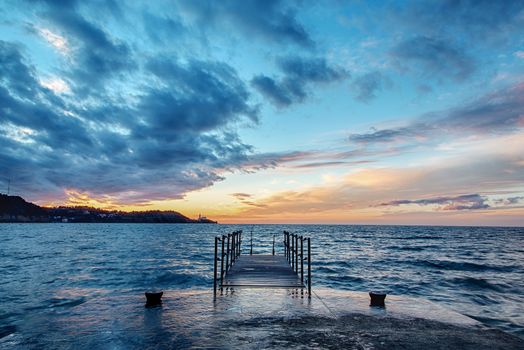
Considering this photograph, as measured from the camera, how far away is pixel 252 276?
16.5 metres

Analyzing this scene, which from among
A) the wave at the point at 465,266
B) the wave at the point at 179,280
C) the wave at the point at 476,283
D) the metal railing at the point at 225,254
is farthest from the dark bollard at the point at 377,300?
the wave at the point at 465,266

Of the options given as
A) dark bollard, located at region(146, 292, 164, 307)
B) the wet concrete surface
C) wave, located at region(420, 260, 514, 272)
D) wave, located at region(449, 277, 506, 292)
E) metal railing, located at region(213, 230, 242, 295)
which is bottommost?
wave, located at region(449, 277, 506, 292)

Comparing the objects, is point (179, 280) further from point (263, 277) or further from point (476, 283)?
point (476, 283)

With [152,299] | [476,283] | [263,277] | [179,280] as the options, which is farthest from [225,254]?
[476,283]

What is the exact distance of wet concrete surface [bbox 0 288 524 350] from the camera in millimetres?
7750

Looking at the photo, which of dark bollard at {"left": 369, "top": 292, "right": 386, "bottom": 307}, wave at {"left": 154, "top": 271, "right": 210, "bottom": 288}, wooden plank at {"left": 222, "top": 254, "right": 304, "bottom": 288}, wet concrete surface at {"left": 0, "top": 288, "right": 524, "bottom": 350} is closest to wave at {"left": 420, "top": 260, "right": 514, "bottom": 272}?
wooden plank at {"left": 222, "top": 254, "right": 304, "bottom": 288}

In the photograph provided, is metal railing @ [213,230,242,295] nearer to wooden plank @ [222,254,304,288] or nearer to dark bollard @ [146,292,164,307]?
wooden plank @ [222,254,304,288]

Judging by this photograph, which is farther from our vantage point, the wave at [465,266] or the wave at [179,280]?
the wave at [465,266]

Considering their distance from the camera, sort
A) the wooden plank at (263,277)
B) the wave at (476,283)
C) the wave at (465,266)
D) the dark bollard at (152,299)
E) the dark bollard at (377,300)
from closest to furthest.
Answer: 1. the dark bollard at (152,299)
2. the dark bollard at (377,300)
3. the wooden plank at (263,277)
4. the wave at (476,283)
5. the wave at (465,266)

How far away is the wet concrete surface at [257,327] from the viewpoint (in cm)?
775

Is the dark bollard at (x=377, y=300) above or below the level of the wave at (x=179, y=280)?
above

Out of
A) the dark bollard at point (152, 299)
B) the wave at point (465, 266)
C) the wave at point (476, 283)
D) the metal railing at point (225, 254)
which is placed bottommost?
the wave at point (476, 283)

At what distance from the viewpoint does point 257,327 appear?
29.0ft

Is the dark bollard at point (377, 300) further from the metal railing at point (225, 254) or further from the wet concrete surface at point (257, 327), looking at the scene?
the metal railing at point (225, 254)
